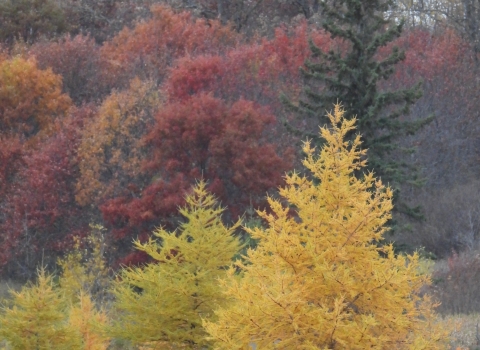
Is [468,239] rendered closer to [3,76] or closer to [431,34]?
[431,34]

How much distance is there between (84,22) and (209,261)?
124 feet

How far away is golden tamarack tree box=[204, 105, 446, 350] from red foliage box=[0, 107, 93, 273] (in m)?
23.6

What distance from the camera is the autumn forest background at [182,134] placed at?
98.4 ft

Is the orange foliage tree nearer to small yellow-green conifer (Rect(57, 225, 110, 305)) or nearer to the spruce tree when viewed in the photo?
small yellow-green conifer (Rect(57, 225, 110, 305))

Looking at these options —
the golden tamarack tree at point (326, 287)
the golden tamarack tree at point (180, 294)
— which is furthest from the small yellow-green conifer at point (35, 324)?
the golden tamarack tree at point (326, 287)

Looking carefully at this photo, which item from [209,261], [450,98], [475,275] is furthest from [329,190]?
[450,98]

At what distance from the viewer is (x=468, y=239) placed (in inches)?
1118

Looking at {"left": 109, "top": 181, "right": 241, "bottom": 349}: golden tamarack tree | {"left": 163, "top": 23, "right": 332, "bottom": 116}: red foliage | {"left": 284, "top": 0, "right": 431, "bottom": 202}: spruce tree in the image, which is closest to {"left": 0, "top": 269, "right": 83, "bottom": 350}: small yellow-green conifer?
{"left": 109, "top": 181, "right": 241, "bottom": 349}: golden tamarack tree

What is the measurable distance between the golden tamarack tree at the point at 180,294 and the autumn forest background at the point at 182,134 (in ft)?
24.3

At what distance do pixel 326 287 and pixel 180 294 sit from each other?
17.3 feet

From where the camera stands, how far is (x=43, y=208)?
109 ft

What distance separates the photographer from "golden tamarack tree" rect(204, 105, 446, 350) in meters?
9.29

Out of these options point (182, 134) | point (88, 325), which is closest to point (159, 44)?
point (182, 134)

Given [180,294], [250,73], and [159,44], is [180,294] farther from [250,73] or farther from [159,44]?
[159,44]
